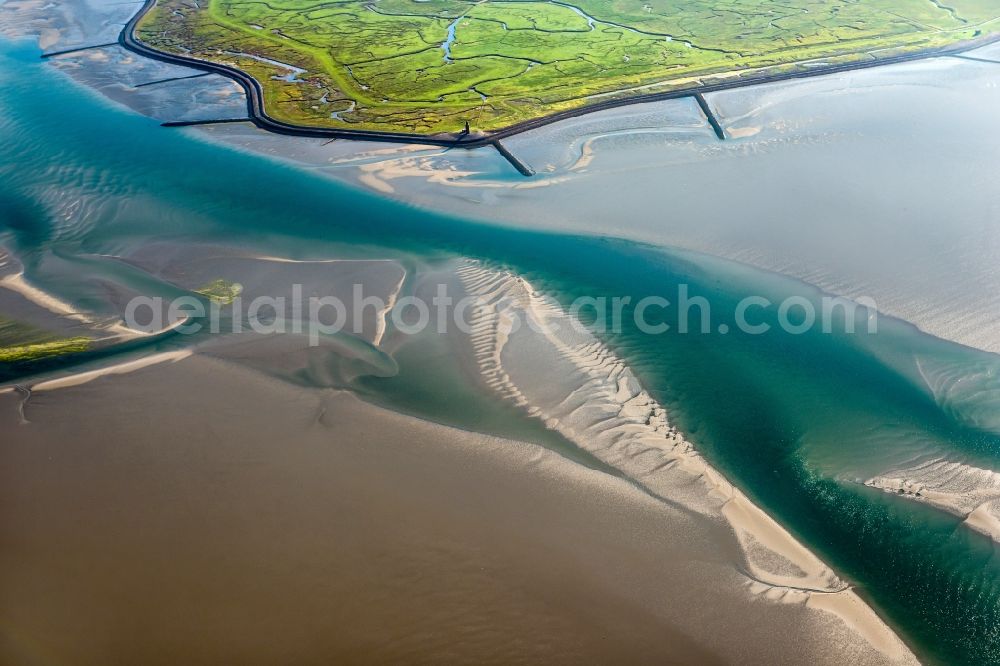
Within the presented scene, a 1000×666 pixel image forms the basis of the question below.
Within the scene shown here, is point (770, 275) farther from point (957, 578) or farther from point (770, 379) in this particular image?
point (957, 578)

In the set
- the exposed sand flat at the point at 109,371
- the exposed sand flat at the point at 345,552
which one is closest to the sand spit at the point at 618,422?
the exposed sand flat at the point at 345,552

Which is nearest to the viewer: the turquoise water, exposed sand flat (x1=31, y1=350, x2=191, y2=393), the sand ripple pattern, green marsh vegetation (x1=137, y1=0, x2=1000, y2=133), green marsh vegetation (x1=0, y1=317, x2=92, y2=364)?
the turquoise water

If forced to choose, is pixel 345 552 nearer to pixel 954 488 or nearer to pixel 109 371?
pixel 109 371

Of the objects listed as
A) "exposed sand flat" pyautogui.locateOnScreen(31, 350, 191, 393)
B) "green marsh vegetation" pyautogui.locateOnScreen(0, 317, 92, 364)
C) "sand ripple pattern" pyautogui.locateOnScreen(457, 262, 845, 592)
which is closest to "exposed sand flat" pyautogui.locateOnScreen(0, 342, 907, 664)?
"sand ripple pattern" pyautogui.locateOnScreen(457, 262, 845, 592)

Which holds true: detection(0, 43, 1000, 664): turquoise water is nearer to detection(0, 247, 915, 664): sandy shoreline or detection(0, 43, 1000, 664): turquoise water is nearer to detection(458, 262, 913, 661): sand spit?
detection(458, 262, 913, 661): sand spit

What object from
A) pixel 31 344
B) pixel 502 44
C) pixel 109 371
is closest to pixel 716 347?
pixel 109 371

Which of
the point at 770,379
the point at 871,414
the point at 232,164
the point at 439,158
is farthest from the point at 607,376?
the point at 232,164
